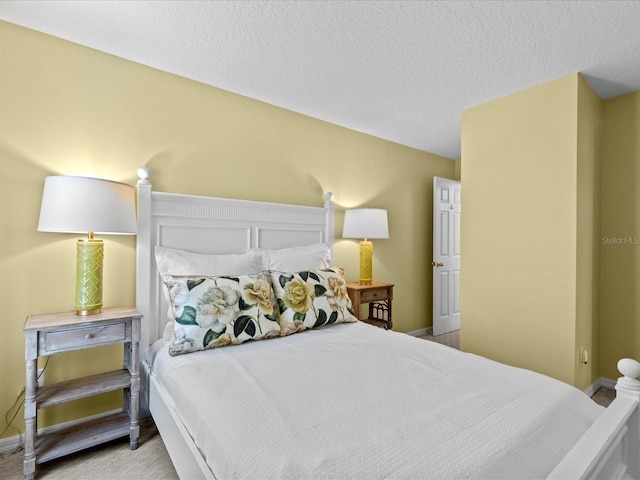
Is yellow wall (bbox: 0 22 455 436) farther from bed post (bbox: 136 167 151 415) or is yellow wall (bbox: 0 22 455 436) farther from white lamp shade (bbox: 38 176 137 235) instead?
white lamp shade (bbox: 38 176 137 235)

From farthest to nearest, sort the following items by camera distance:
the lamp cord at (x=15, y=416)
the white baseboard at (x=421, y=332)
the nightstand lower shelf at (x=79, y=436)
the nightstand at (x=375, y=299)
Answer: the white baseboard at (x=421, y=332)
the nightstand at (x=375, y=299)
the lamp cord at (x=15, y=416)
the nightstand lower shelf at (x=79, y=436)

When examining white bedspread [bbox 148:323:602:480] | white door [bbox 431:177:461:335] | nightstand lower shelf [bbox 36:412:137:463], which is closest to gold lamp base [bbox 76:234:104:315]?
white bedspread [bbox 148:323:602:480]

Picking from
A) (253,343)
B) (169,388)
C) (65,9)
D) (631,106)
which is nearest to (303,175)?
(253,343)

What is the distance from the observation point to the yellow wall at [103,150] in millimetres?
1897

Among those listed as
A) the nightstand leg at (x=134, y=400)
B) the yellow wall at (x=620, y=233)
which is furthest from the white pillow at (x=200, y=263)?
the yellow wall at (x=620, y=233)

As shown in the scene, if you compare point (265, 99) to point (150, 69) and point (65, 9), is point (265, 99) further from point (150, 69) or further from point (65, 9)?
point (65, 9)

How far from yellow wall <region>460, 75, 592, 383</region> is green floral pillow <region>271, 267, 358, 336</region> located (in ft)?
4.55

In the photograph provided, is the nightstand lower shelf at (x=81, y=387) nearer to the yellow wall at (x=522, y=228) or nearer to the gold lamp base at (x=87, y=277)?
the gold lamp base at (x=87, y=277)

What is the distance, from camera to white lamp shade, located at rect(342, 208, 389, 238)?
3.22m

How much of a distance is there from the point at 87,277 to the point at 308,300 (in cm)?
131

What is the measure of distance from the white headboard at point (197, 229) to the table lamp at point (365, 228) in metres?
0.42

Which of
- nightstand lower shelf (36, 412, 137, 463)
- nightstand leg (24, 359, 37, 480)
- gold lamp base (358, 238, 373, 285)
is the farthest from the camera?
gold lamp base (358, 238, 373, 285)

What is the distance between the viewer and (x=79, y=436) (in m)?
1.85

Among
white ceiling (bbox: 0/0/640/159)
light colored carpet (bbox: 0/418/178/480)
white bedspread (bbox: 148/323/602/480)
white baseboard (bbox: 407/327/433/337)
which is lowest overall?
light colored carpet (bbox: 0/418/178/480)
